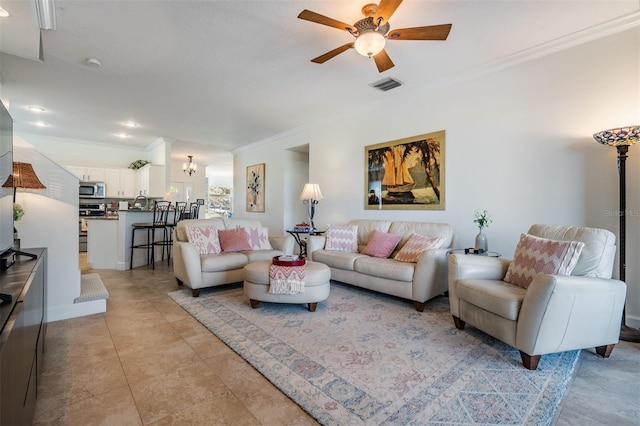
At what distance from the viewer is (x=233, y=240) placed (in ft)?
13.1

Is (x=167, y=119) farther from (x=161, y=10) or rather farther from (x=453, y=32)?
(x=453, y=32)

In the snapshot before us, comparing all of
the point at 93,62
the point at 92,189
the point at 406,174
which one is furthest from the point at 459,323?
the point at 92,189

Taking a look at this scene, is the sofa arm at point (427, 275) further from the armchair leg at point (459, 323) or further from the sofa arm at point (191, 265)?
the sofa arm at point (191, 265)

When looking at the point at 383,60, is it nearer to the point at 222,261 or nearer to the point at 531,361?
the point at 531,361

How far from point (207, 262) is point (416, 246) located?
2469 mm

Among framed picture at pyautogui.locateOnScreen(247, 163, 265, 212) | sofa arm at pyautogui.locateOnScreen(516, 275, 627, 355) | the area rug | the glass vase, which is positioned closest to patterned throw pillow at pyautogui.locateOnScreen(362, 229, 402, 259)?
the area rug

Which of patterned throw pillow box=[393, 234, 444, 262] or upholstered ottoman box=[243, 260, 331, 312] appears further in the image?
patterned throw pillow box=[393, 234, 444, 262]

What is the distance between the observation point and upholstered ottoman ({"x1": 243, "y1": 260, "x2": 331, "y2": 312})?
2.92 meters

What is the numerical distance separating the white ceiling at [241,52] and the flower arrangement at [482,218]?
168cm

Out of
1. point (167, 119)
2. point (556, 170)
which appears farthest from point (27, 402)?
point (167, 119)

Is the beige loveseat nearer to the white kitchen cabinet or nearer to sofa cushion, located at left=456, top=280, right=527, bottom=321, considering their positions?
sofa cushion, located at left=456, top=280, right=527, bottom=321

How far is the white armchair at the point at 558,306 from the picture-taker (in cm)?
189

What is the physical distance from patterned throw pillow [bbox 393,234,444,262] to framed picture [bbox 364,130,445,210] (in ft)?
2.06

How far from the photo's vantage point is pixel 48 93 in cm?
432
